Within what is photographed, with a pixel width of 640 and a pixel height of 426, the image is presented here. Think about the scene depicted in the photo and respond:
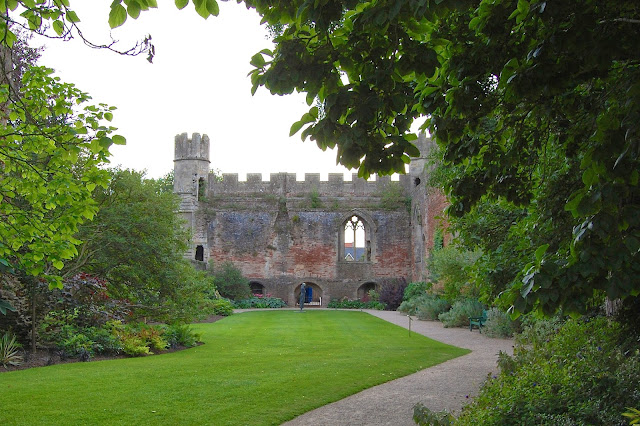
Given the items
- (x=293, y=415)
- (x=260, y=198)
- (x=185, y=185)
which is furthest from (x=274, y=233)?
(x=293, y=415)

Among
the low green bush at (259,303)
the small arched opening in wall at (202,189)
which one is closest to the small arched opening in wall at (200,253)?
the small arched opening in wall at (202,189)

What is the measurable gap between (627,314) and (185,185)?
26794mm

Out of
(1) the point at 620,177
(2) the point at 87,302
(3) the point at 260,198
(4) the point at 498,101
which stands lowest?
(2) the point at 87,302

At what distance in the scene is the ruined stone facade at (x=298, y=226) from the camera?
3136cm

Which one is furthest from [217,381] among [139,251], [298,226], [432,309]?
[298,226]

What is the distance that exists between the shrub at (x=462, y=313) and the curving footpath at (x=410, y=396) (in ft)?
19.2

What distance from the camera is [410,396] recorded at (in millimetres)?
7605

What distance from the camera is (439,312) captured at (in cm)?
2044

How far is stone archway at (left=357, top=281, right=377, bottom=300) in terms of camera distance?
104 feet

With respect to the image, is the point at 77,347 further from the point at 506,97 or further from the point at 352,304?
the point at 352,304

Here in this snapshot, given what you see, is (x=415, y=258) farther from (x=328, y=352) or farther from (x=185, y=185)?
(x=328, y=352)

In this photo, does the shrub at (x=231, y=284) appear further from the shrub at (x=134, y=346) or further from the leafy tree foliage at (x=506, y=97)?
the leafy tree foliage at (x=506, y=97)

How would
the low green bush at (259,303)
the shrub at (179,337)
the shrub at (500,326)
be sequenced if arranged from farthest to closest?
the low green bush at (259,303) < the shrub at (500,326) < the shrub at (179,337)

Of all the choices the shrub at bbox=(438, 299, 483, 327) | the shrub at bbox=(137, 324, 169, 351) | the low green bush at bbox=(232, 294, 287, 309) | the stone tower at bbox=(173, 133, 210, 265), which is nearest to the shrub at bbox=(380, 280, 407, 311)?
the low green bush at bbox=(232, 294, 287, 309)
